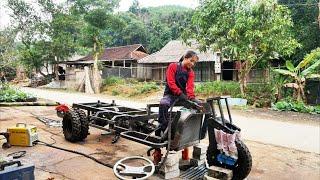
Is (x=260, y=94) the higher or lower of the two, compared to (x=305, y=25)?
lower

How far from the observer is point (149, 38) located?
49.0 m

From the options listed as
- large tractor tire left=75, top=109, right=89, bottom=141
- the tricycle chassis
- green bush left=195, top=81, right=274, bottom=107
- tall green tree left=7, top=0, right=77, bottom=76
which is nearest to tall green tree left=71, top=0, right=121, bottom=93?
tall green tree left=7, top=0, right=77, bottom=76

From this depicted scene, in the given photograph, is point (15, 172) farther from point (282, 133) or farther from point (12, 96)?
point (12, 96)

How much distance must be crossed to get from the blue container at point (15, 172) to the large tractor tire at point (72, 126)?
331 centimetres

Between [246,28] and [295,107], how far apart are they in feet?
13.9

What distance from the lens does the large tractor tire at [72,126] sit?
7074mm

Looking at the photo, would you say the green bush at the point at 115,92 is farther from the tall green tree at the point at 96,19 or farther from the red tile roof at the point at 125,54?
the red tile roof at the point at 125,54

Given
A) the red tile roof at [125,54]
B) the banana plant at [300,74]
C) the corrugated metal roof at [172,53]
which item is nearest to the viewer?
the banana plant at [300,74]

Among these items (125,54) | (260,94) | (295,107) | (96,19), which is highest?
(96,19)

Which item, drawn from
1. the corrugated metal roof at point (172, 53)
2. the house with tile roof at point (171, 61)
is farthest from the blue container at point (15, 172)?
the corrugated metal roof at point (172, 53)

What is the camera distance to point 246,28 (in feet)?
50.9

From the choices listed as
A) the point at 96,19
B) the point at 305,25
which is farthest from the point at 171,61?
the point at 305,25

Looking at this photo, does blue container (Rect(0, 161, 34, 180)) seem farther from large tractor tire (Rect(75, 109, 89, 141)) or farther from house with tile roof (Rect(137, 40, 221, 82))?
house with tile roof (Rect(137, 40, 221, 82))

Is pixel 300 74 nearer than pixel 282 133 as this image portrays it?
No
